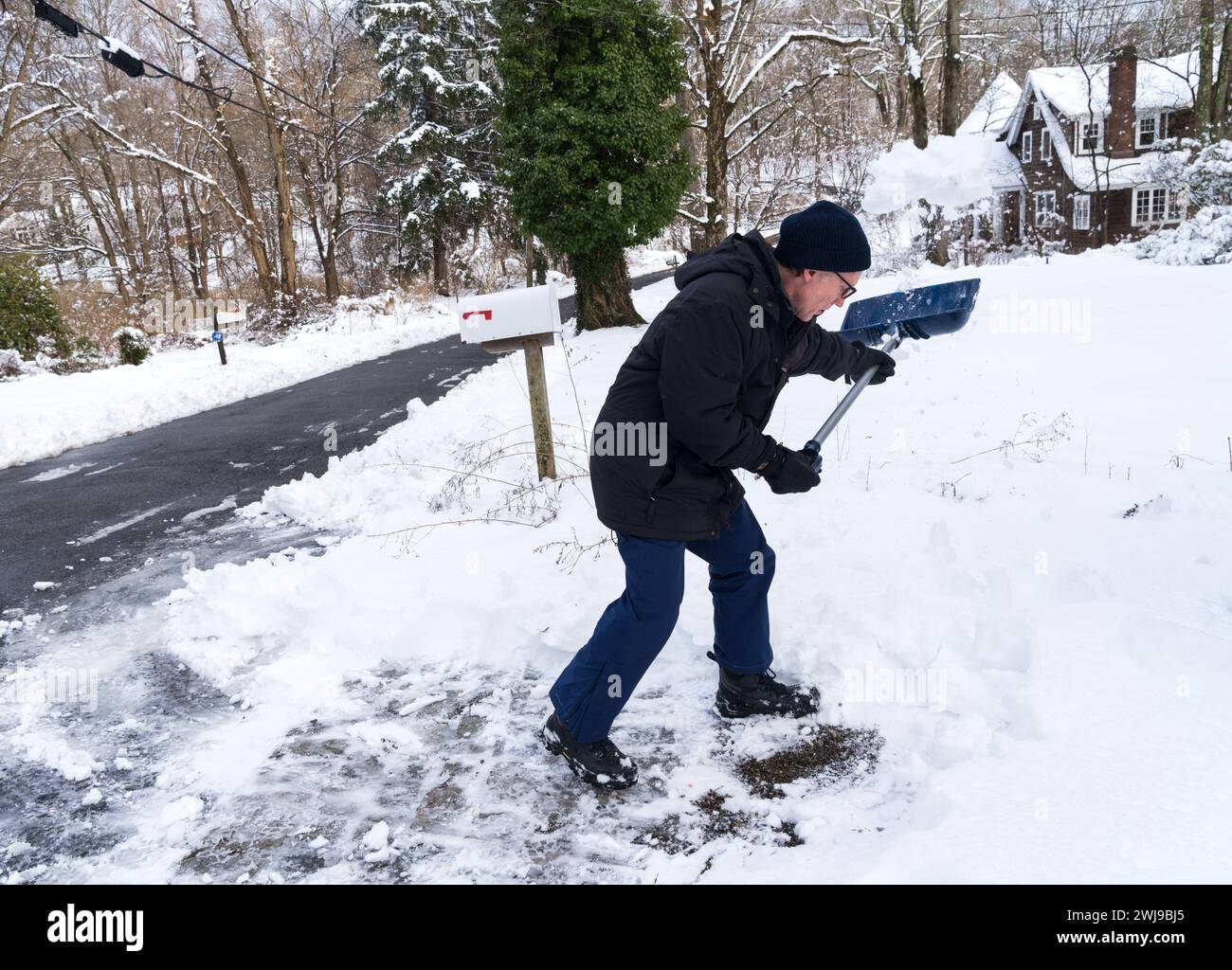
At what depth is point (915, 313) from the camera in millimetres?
3453

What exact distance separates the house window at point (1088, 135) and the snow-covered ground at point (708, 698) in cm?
3183

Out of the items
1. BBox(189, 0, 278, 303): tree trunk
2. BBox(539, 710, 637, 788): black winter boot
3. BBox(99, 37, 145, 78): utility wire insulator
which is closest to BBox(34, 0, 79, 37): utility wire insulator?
BBox(99, 37, 145, 78): utility wire insulator

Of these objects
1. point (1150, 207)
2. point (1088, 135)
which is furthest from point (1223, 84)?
point (1150, 207)

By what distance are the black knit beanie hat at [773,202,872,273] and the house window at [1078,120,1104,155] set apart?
115 feet

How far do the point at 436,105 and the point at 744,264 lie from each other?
Result: 2856 centimetres

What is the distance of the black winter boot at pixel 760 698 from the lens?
10.2ft

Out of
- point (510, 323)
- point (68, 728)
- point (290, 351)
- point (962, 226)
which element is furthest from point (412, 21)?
point (68, 728)

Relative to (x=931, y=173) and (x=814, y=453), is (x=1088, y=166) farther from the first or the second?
(x=814, y=453)

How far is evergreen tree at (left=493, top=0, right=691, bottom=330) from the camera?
13.8 m

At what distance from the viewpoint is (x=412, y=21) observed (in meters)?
27.6

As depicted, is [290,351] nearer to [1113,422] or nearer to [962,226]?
[1113,422]

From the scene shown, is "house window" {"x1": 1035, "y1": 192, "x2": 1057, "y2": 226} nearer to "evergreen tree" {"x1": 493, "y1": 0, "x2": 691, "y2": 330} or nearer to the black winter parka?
"evergreen tree" {"x1": 493, "y1": 0, "x2": 691, "y2": 330}
